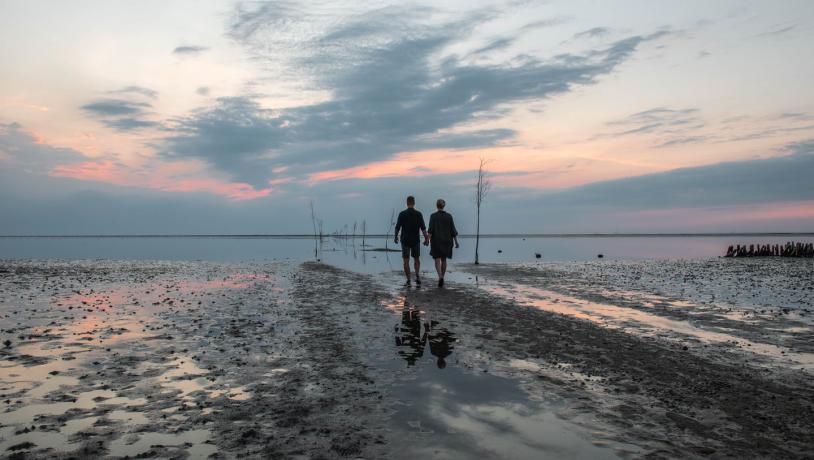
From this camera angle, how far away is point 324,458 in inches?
170

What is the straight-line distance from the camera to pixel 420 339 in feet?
32.1

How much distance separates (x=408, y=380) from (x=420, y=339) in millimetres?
2914

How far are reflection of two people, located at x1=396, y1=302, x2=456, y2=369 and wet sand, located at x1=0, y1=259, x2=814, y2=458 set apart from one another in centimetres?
7

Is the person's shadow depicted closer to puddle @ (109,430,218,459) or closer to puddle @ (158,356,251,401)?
puddle @ (158,356,251,401)

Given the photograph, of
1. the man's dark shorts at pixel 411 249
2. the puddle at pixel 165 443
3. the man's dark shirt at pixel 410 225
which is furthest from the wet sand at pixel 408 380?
the man's dark shirt at pixel 410 225

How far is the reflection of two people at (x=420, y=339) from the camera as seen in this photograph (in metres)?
8.41

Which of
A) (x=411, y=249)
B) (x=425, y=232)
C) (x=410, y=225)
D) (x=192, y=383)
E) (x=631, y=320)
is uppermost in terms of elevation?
(x=410, y=225)

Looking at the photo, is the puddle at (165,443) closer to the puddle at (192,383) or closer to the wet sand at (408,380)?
the wet sand at (408,380)


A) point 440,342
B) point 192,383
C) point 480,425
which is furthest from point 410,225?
point 480,425

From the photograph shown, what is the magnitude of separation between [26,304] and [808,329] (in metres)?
21.8

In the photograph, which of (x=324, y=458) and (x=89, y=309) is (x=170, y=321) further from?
(x=324, y=458)

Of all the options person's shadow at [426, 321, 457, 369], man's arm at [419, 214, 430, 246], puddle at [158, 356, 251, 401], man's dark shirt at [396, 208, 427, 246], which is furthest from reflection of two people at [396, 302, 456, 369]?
man's dark shirt at [396, 208, 427, 246]

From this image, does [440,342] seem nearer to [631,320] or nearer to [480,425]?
[480,425]

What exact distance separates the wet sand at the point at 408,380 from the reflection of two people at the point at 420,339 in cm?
7
